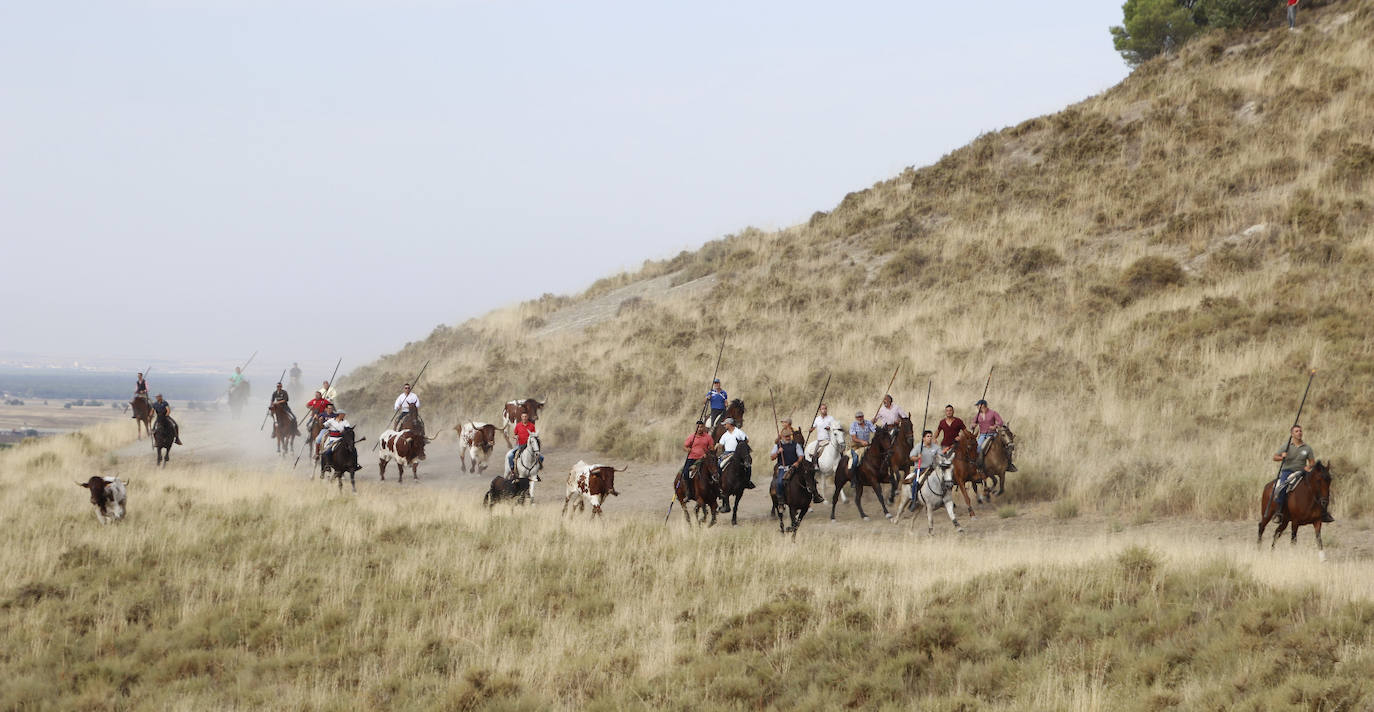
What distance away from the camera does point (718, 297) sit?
4669 centimetres

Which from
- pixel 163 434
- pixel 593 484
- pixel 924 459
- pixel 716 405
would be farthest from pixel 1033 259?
pixel 163 434

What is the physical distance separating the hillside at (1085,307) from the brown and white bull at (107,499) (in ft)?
48.4

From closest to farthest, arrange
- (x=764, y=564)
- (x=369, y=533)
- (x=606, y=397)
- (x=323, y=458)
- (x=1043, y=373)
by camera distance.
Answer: (x=764, y=564), (x=369, y=533), (x=323, y=458), (x=1043, y=373), (x=606, y=397)

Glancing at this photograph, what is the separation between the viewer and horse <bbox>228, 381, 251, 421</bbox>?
45.4 m

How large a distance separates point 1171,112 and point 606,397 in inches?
→ 1064

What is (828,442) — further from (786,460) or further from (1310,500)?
(1310,500)

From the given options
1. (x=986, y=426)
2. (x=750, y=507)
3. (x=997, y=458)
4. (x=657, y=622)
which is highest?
(x=986, y=426)

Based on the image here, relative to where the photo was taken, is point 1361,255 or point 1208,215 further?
point 1208,215

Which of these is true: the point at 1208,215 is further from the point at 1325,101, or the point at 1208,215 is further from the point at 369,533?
the point at 369,533

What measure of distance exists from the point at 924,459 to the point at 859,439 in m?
2.72

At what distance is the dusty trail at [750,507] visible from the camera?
1811cm

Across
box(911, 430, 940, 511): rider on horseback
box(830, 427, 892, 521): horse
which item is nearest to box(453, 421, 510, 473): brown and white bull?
box(830, 427, 892, 521): horse

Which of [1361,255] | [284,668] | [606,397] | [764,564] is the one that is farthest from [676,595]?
[1361,255]

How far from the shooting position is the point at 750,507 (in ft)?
78.8
